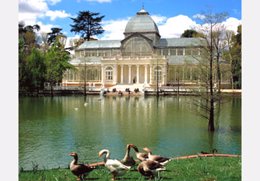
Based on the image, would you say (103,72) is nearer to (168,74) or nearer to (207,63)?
(168,74)

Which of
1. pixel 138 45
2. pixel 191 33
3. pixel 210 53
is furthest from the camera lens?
pixel 138 45

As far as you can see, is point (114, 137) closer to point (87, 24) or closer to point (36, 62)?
point (87, 24)

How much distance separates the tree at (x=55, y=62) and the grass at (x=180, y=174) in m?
17.4

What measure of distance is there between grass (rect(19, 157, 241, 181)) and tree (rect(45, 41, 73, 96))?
17.4m

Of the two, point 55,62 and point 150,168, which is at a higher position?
point 55,62

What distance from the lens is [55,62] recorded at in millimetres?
23234

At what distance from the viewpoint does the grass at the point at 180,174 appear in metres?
3.92

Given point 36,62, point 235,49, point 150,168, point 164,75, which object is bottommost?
point 150,168

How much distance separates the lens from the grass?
12.9 ft

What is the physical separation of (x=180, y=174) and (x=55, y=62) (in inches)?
791

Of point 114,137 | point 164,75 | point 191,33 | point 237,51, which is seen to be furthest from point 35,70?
point 114,137
